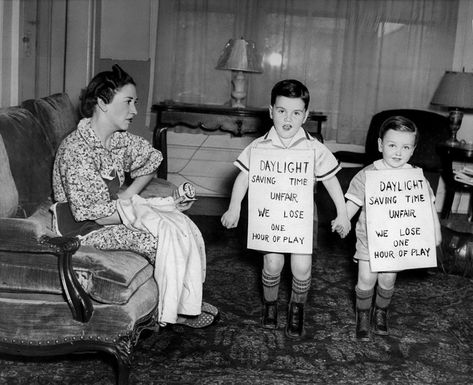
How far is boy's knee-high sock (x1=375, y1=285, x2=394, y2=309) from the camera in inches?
125

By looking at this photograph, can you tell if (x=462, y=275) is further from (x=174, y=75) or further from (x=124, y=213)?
(x=174, y=75)

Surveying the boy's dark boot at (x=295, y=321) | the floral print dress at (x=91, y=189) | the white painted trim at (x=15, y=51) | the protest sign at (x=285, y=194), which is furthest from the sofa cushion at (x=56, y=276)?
the white painted trim at (x=15, y=51)

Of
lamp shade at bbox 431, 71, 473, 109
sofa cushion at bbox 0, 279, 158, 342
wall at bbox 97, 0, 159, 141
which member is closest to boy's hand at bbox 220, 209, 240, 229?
sofa cushion at bbox 0, 279, 158, 342

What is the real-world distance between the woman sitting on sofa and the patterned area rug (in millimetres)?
199

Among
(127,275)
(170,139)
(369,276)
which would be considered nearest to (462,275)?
(369,276)

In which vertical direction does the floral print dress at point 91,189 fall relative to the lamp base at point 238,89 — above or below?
below

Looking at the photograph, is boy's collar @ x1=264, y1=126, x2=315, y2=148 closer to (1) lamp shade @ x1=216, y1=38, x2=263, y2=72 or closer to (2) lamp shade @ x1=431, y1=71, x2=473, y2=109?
(1) lamp shade @ x1=216, y1=38, x2=263, y2=72

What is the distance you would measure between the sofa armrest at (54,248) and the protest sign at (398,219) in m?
1.30

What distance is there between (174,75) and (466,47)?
269 cm

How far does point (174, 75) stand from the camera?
638 centimetres

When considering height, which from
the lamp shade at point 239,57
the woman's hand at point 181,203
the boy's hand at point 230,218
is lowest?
the boy's hand at point 230,218

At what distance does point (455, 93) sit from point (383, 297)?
2918 mm

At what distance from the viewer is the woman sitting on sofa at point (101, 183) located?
278 centimetres

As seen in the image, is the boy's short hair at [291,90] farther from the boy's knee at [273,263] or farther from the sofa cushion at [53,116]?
the sofa cushion at [53,116]
